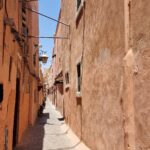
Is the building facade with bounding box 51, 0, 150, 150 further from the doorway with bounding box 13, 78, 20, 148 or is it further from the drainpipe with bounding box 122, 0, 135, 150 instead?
the doorway with bounding box 13, 78, 20, 148

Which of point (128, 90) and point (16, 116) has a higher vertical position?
point (128, 90)

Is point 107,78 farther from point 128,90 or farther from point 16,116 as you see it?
point 16,116

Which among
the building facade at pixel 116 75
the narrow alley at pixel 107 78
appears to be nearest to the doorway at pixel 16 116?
the narrow alley at pixel 107 78

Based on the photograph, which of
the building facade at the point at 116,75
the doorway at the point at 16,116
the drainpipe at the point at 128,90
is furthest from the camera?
the doorway at the point at 16,116

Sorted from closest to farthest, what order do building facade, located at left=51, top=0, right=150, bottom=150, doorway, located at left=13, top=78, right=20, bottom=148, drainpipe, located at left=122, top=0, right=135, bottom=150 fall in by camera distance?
building facade, located at left=51, top=0, right=150, bottom=150
drainpipe, located at left=122, top=0, right=135, bottom=150
doorway, located at left=13, top=78, right=20, bottom=148

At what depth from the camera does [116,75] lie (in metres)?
5.18

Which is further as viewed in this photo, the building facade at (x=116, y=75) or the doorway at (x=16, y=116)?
the doorway at (x=16, y=116)

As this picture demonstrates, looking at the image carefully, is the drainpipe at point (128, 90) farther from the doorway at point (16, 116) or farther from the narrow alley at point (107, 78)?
the doorway at point (16, 116)

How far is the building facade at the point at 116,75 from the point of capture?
3795mm

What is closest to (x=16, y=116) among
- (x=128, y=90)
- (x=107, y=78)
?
(x=107, y=78)

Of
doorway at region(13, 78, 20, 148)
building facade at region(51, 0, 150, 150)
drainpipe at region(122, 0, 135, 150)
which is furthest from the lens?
doorway at region(13, 78, 20, 148)

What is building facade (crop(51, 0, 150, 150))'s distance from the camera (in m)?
3.79

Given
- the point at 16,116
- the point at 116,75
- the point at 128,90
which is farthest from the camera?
the point at 16,116

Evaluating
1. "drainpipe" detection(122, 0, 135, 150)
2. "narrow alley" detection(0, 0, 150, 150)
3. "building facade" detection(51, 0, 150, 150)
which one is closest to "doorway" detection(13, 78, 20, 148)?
"narrow alley" detection(0, 0, 150, 150)
